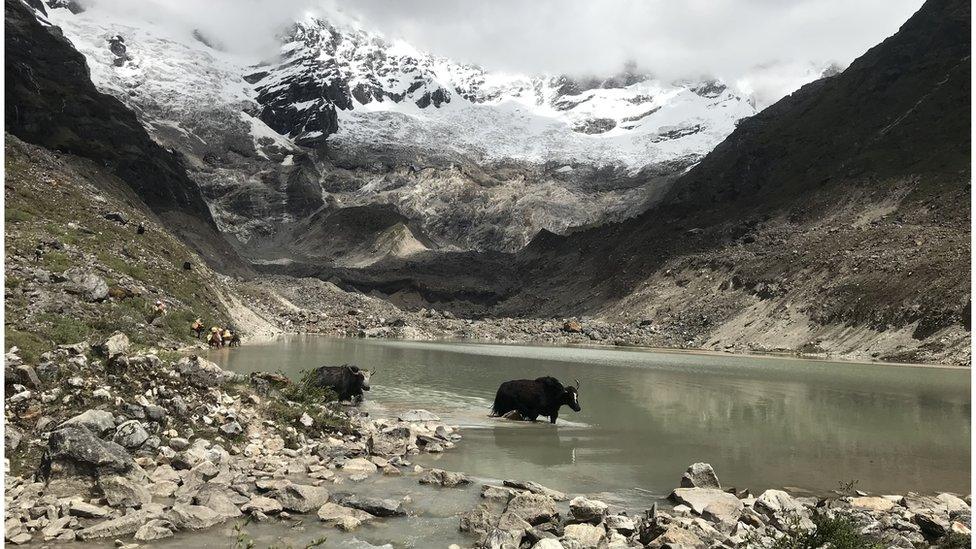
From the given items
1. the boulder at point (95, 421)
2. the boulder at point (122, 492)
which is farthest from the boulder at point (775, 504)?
the boulder at point (95, 421)

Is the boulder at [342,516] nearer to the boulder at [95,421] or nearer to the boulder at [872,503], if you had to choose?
the boulder at [95,421]

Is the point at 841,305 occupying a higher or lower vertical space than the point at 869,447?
higher

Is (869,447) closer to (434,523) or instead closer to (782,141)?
(434,523)

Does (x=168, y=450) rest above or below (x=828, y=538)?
above

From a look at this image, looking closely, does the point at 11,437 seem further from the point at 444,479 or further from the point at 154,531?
the point at 444,479

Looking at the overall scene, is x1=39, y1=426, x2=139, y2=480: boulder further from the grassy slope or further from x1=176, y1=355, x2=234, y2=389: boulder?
x1=176, y1=355, x2=234, y2=389: boulder

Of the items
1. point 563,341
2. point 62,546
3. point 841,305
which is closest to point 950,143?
point 841,305

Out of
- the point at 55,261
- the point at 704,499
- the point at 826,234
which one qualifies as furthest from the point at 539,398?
the point at 826,234

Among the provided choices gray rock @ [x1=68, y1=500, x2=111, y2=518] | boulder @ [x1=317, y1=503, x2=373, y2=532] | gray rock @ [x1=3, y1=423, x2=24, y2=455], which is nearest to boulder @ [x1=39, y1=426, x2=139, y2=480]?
gray rock @ [x1=3, y1=423, x2=24, y2=455]
